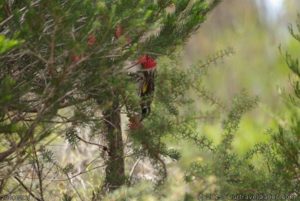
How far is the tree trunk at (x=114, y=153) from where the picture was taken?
13.6 feet

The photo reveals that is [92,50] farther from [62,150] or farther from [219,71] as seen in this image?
[219,71]

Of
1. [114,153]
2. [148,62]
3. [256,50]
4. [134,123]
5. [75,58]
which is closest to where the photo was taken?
[75,58]

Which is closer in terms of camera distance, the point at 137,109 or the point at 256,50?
the point at 137,109

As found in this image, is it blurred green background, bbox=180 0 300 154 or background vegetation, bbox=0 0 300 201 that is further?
blurred green background, bbox=180 0 300 154

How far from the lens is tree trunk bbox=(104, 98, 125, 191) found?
4.15 m

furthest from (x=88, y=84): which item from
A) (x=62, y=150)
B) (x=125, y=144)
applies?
(x=62, y=150)

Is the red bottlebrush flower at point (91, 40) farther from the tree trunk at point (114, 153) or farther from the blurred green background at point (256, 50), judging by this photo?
the blurred green background at point (256, 50)

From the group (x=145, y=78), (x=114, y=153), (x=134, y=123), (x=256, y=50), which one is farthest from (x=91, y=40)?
(x=256, y=50)

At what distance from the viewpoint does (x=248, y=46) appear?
1067 centimetres

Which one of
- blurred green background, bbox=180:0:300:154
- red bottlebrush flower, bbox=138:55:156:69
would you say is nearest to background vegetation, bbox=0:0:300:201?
red bottlebrush flower, bbox=138:55:156:69

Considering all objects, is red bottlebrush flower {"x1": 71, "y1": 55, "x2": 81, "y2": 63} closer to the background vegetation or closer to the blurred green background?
the background vegetation

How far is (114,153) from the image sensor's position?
4.27 metres

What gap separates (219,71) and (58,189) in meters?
6.05

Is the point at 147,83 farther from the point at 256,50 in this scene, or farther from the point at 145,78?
the point at 256,50
